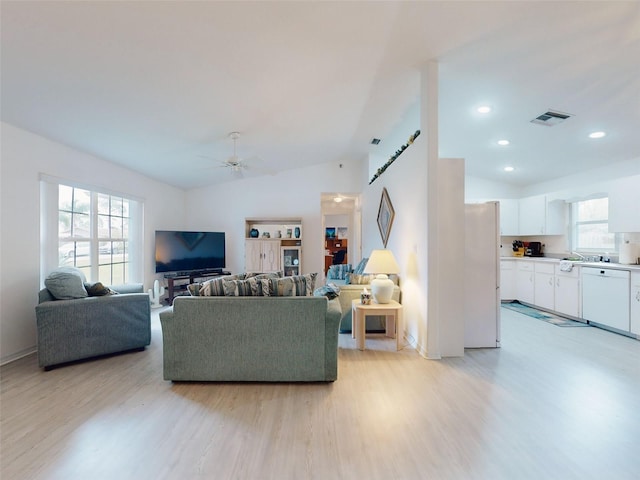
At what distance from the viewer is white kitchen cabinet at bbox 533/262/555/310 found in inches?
193

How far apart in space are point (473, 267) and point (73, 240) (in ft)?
16.9

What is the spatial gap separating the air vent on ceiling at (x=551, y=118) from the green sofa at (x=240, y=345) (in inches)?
141

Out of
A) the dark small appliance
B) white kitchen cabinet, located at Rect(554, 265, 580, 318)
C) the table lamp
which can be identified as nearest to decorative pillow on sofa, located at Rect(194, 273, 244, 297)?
the table lamp

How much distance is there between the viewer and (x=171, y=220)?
623 cm

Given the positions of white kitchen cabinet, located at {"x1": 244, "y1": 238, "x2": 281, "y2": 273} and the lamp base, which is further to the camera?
white kitchen cabinet, located at {"x1": 244, "y1": 238, "x2": 281, "y2": 273}

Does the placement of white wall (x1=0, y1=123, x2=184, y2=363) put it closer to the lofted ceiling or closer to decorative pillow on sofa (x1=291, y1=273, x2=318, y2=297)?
the lofted ceiling

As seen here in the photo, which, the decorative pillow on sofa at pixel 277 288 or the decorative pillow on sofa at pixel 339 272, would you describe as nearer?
the decorative pillow on sofa at pixel 277 288

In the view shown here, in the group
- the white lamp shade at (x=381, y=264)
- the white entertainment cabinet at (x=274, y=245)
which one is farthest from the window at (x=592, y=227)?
the white entertainment cabinet at (x=274, y=245)

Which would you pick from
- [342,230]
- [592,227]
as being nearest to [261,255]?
[342,230]

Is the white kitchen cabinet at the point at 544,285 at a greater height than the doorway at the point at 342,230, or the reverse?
the doorway at the point at 342,230

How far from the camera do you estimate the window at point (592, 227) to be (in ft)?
15.5

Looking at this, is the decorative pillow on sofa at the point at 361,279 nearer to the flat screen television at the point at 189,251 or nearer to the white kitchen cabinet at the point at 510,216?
the flat screen television at the point at 189,251

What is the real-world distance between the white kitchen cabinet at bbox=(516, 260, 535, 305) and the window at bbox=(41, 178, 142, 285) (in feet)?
22.9

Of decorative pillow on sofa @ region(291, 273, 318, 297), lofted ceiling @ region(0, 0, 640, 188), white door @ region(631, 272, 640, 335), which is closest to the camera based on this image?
lofted ceiling @ region(0, 0, 640, 188)
